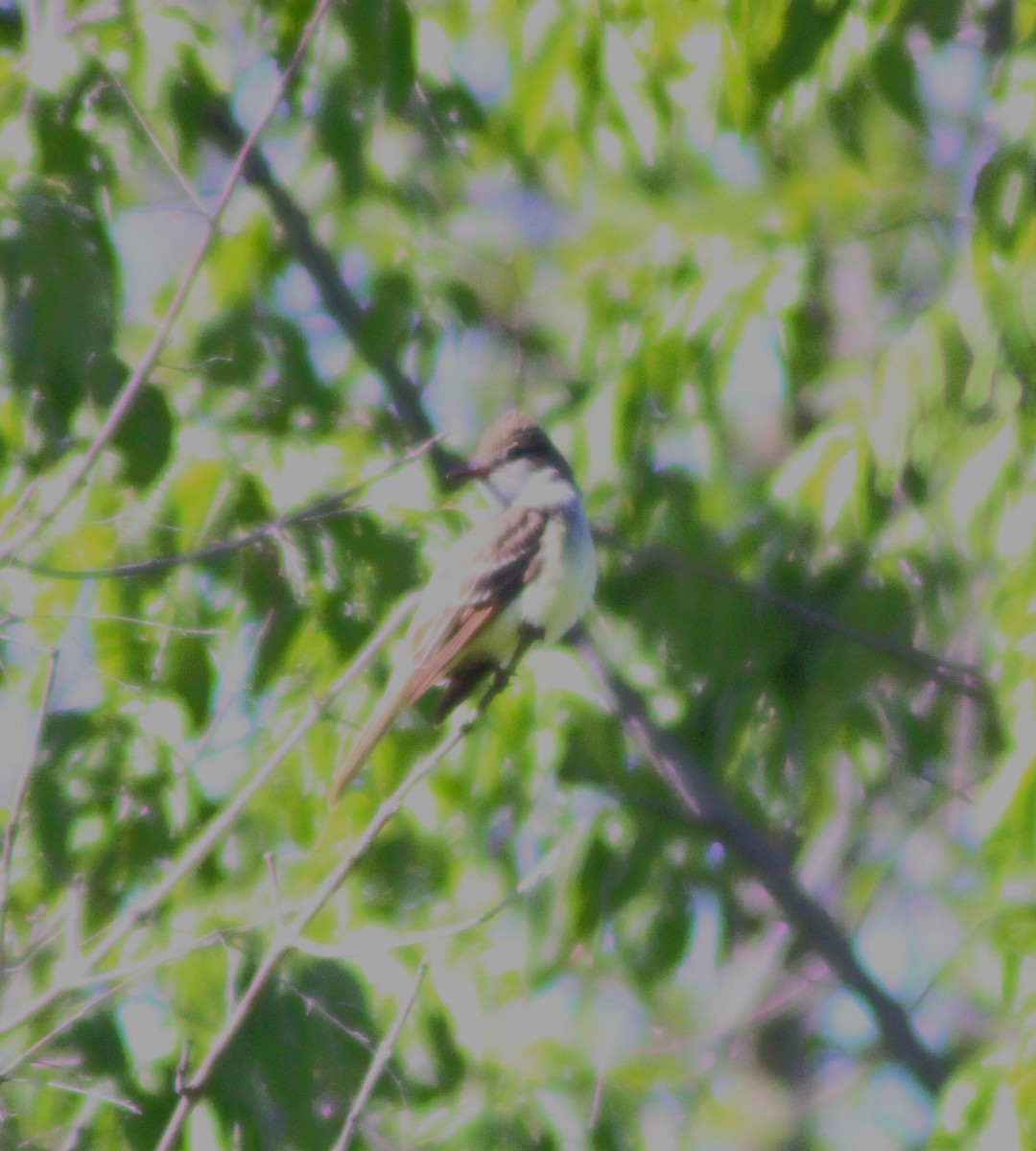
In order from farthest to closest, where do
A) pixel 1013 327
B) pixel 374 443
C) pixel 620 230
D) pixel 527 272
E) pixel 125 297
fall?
pixel 527 272 → pixel 620 230 → pixel 374 443 → pixel 125 297 → pixel 1013 327

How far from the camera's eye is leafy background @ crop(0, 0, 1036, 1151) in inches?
129

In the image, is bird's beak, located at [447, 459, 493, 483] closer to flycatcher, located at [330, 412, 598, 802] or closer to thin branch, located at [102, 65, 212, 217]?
flycatcher, located at [330, 412, 598, 802]

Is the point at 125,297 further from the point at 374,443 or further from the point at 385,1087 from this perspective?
the point at 385,1087

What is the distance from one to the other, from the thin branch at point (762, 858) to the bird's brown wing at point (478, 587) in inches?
13.3

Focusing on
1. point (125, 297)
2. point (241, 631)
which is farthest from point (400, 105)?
point (241, 631)

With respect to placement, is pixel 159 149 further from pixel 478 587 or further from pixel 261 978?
pixel 261 978

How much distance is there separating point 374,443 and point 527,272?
1.49m

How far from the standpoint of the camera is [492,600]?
14.1 feet

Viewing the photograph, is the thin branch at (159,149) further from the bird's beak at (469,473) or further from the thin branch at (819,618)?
the thin branch at (819,618)

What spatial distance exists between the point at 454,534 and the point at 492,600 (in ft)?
1.12

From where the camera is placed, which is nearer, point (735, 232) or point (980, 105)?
point (735, 232)

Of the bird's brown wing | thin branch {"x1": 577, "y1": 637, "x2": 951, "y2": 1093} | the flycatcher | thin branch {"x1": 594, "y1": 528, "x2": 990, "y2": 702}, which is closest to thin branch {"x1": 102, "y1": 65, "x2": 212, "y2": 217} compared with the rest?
the flycatcher

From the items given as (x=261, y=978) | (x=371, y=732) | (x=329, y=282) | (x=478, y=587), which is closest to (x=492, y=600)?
(x=478, y=587)

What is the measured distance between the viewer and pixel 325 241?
5254 millimetres
